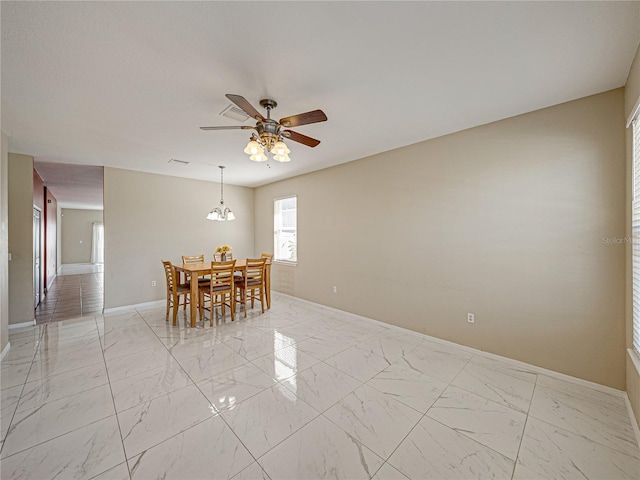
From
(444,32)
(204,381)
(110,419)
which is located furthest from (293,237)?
(444,32)

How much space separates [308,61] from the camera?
71.2 inches

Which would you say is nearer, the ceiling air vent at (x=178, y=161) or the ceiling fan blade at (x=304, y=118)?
the ceiling fan blade at (x=304, y=118)

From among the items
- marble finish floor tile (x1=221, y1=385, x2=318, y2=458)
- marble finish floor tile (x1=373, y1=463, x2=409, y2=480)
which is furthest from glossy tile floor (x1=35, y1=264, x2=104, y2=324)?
marble finish floor tile (x1=373, y1=463, x2=409, y2=480)

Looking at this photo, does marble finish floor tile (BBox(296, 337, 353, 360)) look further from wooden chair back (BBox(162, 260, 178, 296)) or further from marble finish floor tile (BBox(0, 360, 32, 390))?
marble finish floor tile (BBox(0, 360, 32, 390))

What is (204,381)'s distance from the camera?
2.37 metres

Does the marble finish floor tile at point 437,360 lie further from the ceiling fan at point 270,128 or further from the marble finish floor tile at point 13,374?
the marble finish floor tile at point 13,374

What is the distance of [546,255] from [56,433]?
4.23 m

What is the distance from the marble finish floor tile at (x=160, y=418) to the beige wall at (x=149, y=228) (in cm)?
342

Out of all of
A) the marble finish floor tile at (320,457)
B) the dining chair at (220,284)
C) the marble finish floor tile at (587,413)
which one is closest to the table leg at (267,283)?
the dining chair at (220,284)

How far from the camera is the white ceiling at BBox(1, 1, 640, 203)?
1432 mm

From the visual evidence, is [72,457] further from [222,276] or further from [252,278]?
[252,278]

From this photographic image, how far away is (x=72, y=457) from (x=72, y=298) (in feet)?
18.0

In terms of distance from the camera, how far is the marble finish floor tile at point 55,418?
168 centimetres

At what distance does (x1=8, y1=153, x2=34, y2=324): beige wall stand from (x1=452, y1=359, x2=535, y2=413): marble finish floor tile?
5.85 meters
